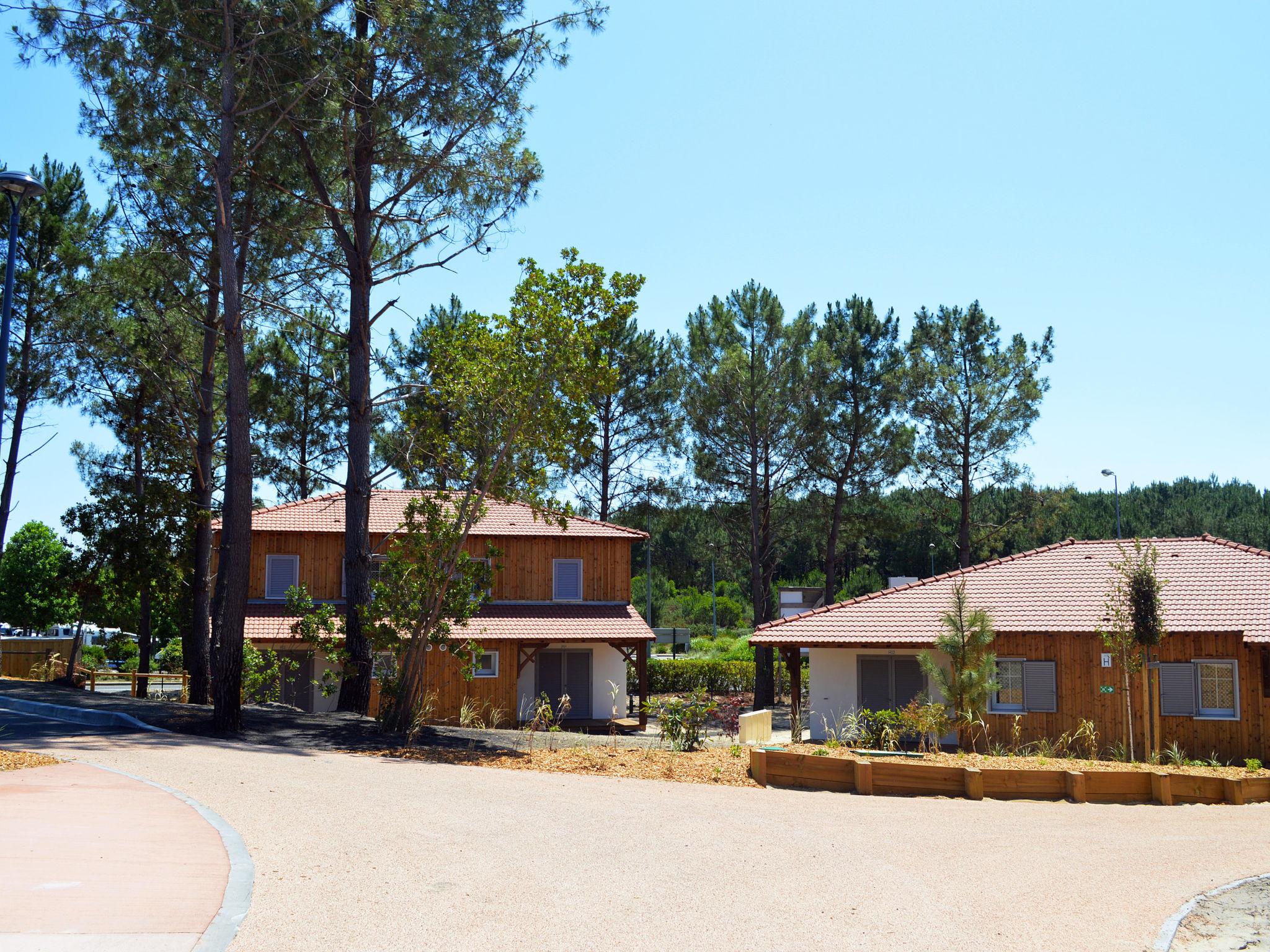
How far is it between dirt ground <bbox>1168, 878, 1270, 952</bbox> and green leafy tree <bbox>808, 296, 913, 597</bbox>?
29.3 metres

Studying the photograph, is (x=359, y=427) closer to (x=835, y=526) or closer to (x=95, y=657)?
(x=835, y=526)

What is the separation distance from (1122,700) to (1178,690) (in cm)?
115

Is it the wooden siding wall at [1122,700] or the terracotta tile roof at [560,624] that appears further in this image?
the terracotta tile roof at [560,624]

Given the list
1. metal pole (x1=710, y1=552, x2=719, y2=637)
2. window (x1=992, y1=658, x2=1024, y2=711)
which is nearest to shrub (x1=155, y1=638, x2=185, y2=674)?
metal pole (x1=710, y1=552, x2=719, y2=637)

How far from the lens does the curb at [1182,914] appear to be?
724 cm

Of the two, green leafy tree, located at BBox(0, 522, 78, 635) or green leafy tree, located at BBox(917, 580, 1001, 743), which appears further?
green leafy tree, located at BBox(0, 522, 78, 635)

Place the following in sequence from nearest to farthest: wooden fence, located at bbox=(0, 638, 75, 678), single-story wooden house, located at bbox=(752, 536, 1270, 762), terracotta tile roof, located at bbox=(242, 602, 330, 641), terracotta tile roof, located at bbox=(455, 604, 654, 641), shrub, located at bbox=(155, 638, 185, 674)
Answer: single-story wooden house, located at bbox=(752, 536, 1270, 762) → terracotta tile roof, located at bbox=(242, 602, 330, 641) → terracotta tile roof, located at bbox=(455, 604, 654, 641) → wooden fence, located at bbox=(0, 638, 75, 678) → shrub, located at bbox=(155, 638, 185, 674)

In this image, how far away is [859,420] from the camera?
39000 mm

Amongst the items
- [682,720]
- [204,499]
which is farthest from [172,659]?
[682,720]

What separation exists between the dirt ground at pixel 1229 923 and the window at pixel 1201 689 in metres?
13.1

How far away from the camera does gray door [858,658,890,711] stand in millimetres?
24281

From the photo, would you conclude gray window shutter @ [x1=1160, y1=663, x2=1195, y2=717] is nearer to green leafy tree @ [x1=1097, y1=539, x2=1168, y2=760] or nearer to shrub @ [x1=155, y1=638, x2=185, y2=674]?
green leafy tree @ [x1=1097, y1=539, x2=1168, y2=760]

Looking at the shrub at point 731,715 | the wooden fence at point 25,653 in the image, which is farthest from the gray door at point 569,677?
the wooden fence at point 25,653

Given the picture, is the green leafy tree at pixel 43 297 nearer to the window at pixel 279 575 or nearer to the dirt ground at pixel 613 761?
the window at pixel 279 575
